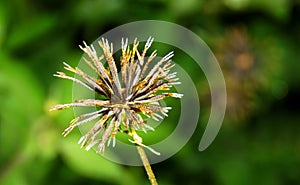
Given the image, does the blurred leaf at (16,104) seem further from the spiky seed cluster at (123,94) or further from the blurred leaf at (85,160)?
the spiky seed cluster at (123,94)

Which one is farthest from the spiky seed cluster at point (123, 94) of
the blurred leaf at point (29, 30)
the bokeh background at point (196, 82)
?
the blurred leaf at point (29, 30)

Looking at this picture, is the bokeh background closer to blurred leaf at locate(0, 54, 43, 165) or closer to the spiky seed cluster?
blurred leaf at locate(0, 54, 43, 165)

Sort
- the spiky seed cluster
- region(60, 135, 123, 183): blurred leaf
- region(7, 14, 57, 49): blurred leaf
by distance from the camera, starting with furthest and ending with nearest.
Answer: region(7, 14, 57, 49): blurred leaf
region(60, 135, 123, 183): blurred leaf
the spiky seed cluster

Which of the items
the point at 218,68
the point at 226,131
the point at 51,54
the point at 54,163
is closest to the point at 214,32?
the point at 218,68

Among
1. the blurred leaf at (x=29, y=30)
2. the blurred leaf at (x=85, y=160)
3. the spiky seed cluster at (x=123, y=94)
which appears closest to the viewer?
the spiky seed cluster at (x=123, y=94)

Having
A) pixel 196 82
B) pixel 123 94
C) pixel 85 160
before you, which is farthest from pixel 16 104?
pixel 123 94

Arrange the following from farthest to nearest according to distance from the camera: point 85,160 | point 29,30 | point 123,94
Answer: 1. point 29,30
2. point 85,160
3. point 123,94

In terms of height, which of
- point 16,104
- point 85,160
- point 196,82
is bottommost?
point 85,160

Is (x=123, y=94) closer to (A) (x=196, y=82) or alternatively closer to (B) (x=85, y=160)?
(B) (x=85, y=160)

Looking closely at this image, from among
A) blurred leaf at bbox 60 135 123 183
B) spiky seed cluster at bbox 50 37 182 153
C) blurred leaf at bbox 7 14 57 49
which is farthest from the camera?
blurred leaf at bbox 7 14 57 49

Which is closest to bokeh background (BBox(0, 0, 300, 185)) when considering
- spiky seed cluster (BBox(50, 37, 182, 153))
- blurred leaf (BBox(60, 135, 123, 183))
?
blurred leaf (BBox(60, 135, 123, 183))
